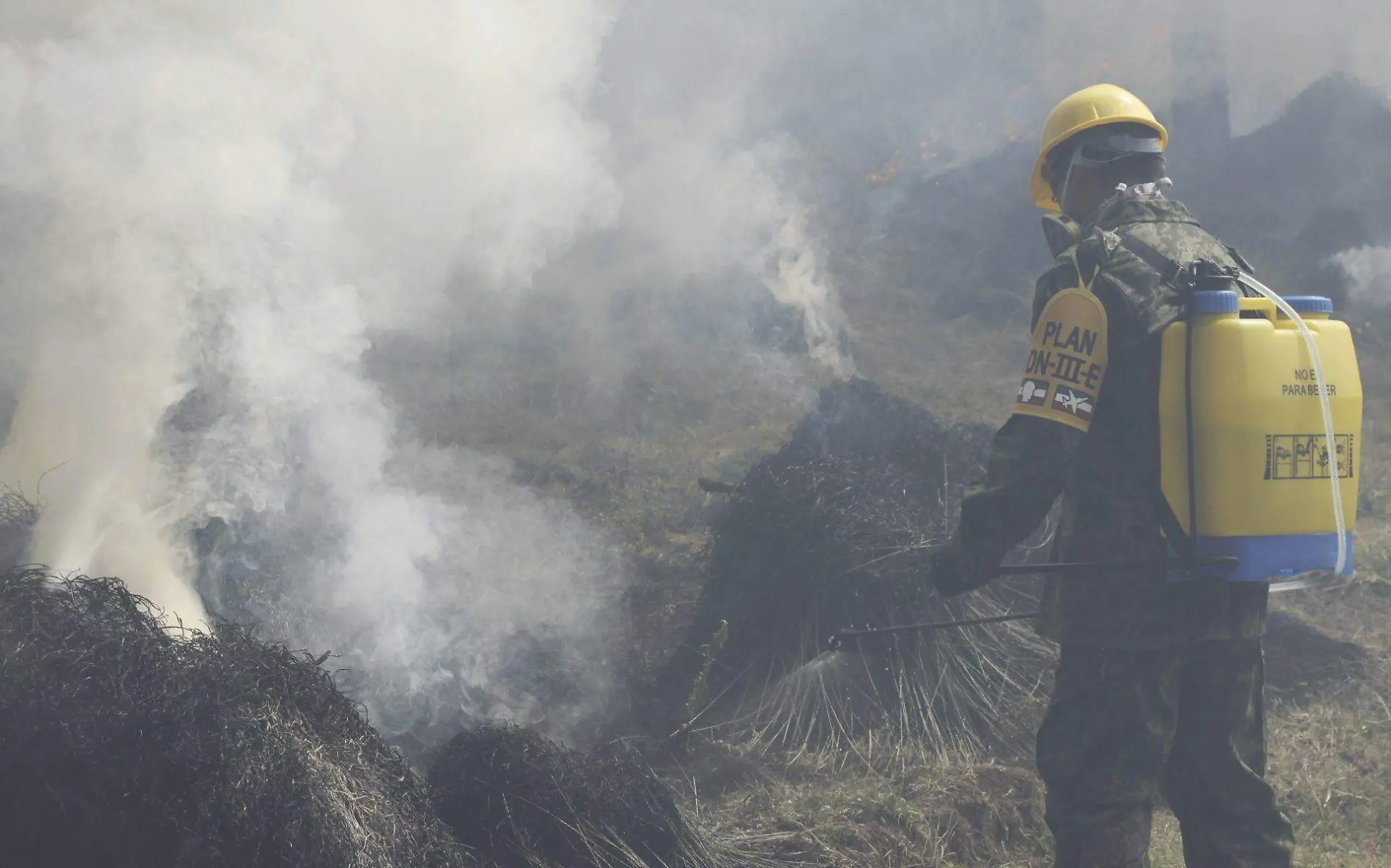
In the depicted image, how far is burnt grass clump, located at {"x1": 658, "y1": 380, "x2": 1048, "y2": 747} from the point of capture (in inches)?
195

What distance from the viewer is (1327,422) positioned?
294cm

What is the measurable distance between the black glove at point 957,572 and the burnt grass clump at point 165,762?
158cm

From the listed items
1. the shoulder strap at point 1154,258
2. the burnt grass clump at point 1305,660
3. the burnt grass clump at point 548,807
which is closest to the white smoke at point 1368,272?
the burnt grass clump at point 1305,660

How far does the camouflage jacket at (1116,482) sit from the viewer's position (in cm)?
302

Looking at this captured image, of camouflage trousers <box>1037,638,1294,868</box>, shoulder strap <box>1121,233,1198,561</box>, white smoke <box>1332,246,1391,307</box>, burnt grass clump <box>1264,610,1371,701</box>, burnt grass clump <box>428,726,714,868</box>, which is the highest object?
white smoke <box>1332,246,1391,307</box>

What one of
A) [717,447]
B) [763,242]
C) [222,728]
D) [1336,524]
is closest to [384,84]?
[717,447]

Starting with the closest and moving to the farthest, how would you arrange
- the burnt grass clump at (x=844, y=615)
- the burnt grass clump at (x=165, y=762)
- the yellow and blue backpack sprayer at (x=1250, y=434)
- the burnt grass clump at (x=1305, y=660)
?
the burnt grass clump at (x=165, y=762) → the yellow and blue backpack sprayer at (x=1250, y=434) → the burnt grass clump at (x=844, y=615) → the burnt grass clump at (x=1305, y=660)

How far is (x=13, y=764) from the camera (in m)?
2.68

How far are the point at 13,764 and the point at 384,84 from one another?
6.20m

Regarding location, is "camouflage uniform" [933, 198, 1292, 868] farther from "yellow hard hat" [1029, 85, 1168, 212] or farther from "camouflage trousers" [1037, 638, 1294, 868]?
"yellow hard hat" [1029, 85, 1168, 212]

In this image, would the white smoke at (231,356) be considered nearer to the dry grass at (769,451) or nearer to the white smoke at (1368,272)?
the dry grass at (769,451)

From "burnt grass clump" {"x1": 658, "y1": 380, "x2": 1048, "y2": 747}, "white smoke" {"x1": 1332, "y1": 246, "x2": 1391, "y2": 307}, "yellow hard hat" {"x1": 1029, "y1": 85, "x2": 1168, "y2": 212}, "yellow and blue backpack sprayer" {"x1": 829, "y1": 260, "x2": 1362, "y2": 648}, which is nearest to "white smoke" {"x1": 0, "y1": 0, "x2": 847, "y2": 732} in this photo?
"burnt grass clump" {"x1": 658, "y1": 380, "x2": 1048, "y2": 747}

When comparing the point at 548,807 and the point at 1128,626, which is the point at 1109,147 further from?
the point at 548,807

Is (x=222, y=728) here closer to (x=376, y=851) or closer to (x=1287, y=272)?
(x=376, y=851)
